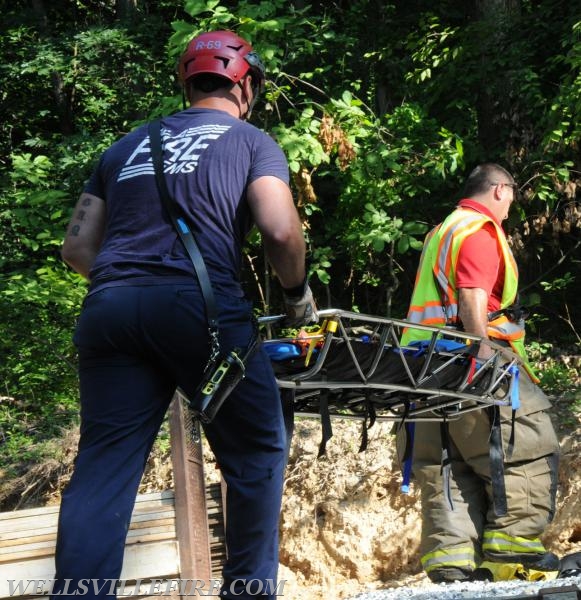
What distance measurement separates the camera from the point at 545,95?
9227 mm

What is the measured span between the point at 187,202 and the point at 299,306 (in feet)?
1.64

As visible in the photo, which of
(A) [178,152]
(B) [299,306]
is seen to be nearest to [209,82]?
(A) [178,152]

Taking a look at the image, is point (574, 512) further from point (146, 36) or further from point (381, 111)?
point (146, 36)

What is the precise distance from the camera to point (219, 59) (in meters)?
3.14

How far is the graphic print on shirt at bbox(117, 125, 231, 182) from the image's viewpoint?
2896 millimetres

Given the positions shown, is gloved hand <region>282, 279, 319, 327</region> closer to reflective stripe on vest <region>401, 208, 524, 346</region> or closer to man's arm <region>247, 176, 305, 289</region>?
man's arm <region>247, 176, 305, 289</region>

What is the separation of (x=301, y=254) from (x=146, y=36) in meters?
8.49

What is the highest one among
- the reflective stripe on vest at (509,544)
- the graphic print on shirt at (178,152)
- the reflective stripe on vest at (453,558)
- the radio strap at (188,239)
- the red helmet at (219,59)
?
the red helmet at (219,59)

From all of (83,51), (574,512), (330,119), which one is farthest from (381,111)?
(574,512)

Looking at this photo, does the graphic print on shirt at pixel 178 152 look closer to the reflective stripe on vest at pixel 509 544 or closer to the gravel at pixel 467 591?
the gravel at pixel 467 591

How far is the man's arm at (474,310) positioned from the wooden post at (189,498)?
144 cm

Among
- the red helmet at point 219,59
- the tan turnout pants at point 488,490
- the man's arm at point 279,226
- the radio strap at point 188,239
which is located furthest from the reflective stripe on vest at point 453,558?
the red helmet at point 219,59

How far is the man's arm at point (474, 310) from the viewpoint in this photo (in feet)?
15.2

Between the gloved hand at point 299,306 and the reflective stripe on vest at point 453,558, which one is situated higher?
the gloved hand at point 299,306
